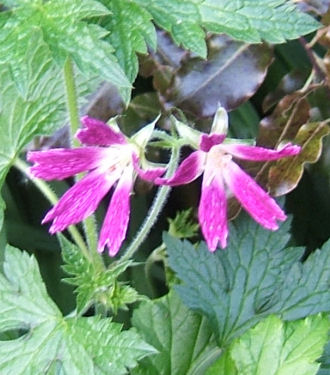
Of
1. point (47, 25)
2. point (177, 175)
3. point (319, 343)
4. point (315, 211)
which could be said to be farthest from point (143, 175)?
point (315, 211)

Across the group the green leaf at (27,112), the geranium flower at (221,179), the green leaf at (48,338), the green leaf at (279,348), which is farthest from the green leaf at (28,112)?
the green leaf at (279,348)

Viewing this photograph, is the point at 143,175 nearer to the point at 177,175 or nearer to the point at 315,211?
the point at 177,175

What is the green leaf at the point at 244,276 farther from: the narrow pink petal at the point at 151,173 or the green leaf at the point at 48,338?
the narrow pink petal at the point at 151,173

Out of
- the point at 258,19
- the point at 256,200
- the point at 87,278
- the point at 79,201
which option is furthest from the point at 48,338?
the point at 258,19

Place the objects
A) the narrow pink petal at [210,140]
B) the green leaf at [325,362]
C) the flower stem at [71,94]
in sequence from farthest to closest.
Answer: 1. the green leaf at [325,362]
2. the flower stem at [71,94]
3. the narrow pink petal at [210,140]

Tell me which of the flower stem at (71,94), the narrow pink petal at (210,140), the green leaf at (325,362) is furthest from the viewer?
the green leaf at (325,362)

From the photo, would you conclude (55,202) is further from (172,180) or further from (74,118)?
(172,180)

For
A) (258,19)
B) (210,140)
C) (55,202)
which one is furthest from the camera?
(55,202)
